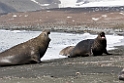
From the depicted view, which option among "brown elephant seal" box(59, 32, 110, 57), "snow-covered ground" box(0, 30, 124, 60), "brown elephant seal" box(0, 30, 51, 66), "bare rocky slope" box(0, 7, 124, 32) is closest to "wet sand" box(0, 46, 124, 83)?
"brown elephant seal" box(0, 30, 51, 66)

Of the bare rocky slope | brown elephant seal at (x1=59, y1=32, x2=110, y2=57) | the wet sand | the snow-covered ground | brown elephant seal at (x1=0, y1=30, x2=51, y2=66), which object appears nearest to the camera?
the wet sand

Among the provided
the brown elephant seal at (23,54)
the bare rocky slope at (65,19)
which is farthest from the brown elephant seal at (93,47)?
the bare rocky slope at (65,19)

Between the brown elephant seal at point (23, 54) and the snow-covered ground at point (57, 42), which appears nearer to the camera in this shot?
the brown elephant seal at point (23, 54)

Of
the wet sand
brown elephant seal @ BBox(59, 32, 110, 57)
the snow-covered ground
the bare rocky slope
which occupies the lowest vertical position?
the bare rocky slope

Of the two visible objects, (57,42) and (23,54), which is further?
(57,42)

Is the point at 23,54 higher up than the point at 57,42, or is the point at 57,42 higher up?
the point at 23,54

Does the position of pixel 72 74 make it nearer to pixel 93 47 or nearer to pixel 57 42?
pixel 93 47

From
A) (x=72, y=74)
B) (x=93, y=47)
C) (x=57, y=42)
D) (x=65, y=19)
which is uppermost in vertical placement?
(x=72, y=74)

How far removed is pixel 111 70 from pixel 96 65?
1.35 metres

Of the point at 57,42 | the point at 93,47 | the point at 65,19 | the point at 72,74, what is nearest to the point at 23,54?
the point at 93,47

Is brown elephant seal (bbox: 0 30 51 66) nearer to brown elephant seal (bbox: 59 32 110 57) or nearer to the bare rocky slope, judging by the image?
brown elephant seal (bbox: 59 32 110 57)

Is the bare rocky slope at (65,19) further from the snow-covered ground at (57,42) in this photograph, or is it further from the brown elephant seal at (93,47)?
the brown elephant seal at (93,47)

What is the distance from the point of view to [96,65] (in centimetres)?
1352

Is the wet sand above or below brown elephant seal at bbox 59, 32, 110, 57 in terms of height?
above
